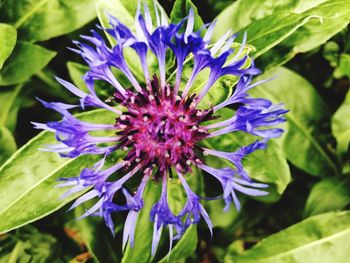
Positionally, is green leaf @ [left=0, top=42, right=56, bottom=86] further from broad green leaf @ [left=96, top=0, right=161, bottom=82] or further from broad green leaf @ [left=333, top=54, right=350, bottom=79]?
broad green leaf @ [left=333, top=54, right=350, bottom=79]

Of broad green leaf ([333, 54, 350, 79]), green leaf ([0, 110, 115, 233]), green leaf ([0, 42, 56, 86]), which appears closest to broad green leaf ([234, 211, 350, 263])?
broad green leaf ([333, 54, 350, 79])

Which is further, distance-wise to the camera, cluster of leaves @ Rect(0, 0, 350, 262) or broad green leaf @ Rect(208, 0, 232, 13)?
broad green leaf @ Rect(208, 0, 232, 13)

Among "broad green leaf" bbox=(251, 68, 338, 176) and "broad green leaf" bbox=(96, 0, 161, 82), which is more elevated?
"broad green leaf" bbox=(96, 0, 161, 82)

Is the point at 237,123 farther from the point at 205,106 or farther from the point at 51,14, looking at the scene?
the point at 51,14

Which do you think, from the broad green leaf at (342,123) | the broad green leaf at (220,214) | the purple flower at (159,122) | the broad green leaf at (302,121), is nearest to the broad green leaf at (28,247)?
the purple flower at (159,122)

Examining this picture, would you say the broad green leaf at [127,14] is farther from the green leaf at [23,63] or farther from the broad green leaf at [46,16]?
the green leaf at [23,63]

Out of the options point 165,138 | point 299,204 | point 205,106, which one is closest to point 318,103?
point 299,204

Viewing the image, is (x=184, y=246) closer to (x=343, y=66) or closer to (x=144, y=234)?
(x=144, y=234)
